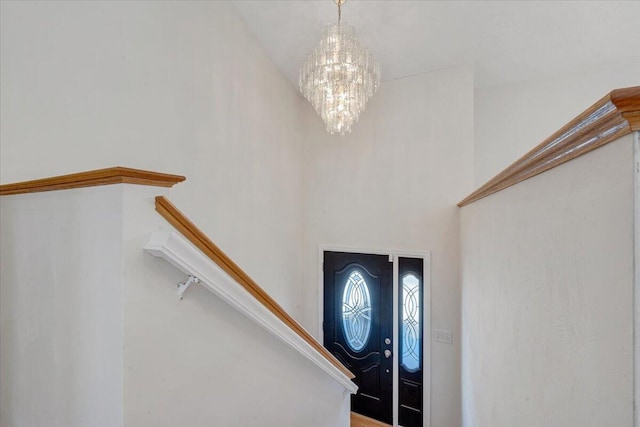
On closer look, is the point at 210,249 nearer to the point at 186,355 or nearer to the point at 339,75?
the point at 186,355

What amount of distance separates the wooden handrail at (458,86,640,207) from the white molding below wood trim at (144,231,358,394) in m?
0.93

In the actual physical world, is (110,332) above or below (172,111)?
below

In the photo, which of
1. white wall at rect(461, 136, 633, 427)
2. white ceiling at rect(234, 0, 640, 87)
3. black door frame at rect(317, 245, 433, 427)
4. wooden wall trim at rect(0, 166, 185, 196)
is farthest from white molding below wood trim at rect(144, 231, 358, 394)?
white ceiling at rect(234, 0, 640, 87)

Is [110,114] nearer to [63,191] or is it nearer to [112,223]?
[63,191]

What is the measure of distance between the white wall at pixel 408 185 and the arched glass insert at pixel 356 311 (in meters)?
0.42

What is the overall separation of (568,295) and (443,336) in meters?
3.02

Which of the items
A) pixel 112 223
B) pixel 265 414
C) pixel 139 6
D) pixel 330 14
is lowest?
pixel 265 414

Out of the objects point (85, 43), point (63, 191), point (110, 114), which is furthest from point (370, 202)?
point (63, 191)

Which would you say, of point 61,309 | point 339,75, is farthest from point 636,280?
point 339,75

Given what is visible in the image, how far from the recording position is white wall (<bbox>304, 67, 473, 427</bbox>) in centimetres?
334

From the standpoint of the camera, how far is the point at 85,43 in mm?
2012

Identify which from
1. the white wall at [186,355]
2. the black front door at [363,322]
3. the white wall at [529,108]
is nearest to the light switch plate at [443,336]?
the black front door at [363,322]

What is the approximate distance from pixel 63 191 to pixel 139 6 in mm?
2128

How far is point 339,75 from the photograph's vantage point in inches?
101
